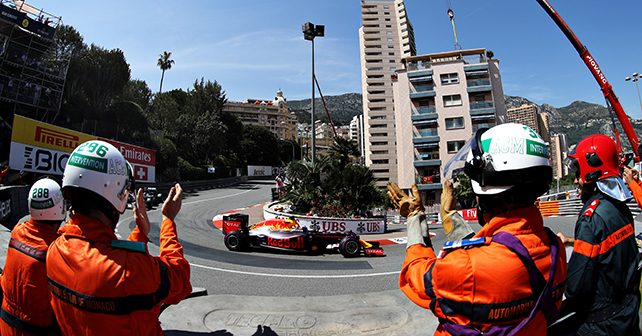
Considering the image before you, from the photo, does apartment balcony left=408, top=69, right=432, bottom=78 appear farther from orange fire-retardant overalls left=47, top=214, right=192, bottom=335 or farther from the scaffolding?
orange fire-retardant overalls left=47, top=214, right=192, bottom=335

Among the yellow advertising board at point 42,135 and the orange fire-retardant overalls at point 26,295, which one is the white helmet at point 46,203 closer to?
the orange fire-retardant overalls at point 26,295

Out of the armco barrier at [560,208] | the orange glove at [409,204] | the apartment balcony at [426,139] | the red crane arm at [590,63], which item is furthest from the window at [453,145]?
the orange glove at [409,204]

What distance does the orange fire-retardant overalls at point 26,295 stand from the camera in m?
2.37

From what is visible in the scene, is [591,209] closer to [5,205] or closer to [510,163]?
[510,163]

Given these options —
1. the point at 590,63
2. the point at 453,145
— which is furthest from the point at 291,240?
the point at 453,145

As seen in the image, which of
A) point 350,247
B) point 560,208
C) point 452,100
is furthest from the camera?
point 452,100

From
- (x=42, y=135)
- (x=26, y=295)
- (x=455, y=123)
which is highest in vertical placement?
(x=455, y=123)

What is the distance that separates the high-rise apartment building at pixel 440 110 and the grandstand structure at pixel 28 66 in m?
37.4

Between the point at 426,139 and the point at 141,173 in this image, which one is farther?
the point at 426,139

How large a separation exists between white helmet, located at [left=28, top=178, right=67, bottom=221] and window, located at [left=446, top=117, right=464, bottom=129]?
148 feet

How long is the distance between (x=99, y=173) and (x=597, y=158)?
10.8 ft

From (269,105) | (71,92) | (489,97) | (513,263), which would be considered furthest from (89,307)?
(269,105)

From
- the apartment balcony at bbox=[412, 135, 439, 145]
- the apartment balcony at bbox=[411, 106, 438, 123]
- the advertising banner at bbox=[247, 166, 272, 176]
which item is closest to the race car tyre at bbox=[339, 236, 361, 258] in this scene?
the apartment balcony at bbox=[412, 135, 439, 145]

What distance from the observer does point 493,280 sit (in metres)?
1.47
